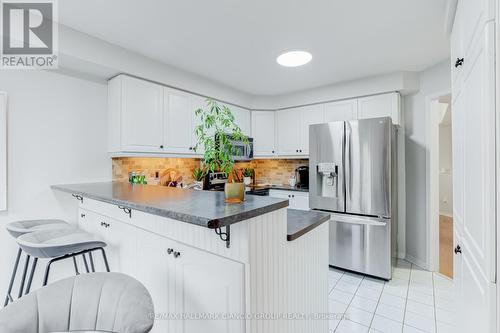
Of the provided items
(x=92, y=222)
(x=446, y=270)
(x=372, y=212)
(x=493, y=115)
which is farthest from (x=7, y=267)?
(x=446, y=270)

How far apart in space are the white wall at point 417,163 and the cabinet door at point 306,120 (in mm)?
1127

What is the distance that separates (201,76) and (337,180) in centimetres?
219

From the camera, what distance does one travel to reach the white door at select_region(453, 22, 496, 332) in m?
0.88

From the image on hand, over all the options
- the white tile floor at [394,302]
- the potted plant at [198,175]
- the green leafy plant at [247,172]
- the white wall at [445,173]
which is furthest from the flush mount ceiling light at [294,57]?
the white wall at [445,173]

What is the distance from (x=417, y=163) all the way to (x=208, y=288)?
3.14 meters

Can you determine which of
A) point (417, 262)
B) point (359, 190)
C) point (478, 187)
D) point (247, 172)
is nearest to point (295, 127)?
point (247, 172)

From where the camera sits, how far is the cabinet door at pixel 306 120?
3.70 m

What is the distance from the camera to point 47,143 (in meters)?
2.28

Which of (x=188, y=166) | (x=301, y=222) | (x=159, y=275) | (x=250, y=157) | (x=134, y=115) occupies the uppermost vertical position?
(x=134, y=115)

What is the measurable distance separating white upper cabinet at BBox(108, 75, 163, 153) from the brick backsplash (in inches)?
11.6

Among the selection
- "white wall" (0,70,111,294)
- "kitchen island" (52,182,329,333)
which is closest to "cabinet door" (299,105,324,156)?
"kitchen island" (52,182,329,333)

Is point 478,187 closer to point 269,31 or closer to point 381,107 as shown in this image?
point 269,31

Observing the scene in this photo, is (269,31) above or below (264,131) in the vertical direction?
above

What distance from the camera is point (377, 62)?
2.74 meters
